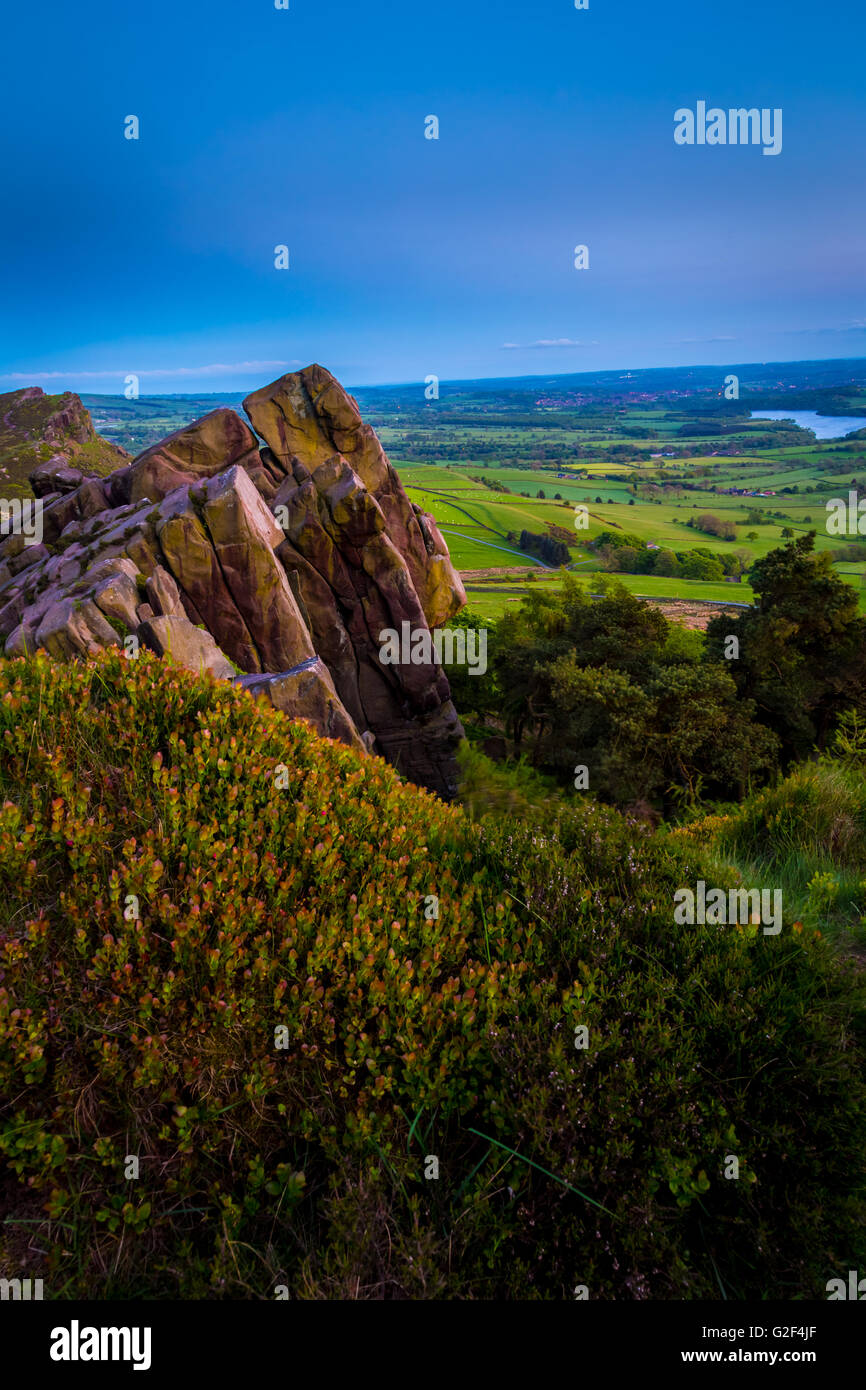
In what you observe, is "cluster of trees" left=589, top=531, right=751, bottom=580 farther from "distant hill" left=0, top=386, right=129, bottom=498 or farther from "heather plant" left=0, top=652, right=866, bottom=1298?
"heather plant" left=0, top=652, right=866, bottom=1298

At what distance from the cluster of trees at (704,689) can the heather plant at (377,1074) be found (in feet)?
78.5

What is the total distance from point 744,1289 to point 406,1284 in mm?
2059

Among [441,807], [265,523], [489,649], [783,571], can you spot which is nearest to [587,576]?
[489,649]

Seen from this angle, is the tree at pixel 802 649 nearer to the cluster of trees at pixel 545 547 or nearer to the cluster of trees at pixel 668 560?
the cluster of trees at pixel 668 560

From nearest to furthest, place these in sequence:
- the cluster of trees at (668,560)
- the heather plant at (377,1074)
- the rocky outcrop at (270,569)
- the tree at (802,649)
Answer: the heather plant at (377,1074)
the rocky outcrop at (270,569)
the tree at (802,649)
the cluster of trees at (668,560)

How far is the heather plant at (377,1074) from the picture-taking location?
12.2 ft

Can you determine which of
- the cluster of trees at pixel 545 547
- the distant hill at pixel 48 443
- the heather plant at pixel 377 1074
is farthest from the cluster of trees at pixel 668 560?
the heather plant at pixel 377 1074

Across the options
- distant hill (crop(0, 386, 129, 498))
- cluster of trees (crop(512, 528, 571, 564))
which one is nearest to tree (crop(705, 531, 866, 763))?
cluster of trees (crop(512, 528, 571, 564))

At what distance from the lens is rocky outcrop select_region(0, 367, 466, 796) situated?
1674 cm

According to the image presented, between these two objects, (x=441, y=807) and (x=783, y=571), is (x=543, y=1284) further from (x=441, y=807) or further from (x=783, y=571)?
(x=783, y=571)

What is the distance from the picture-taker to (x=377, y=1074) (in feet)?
14.0

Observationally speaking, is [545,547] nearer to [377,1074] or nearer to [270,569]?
[270,569]

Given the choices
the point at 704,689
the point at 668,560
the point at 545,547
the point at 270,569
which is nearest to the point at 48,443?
the point at 545,547

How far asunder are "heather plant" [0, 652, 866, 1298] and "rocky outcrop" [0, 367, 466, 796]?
3.92m
